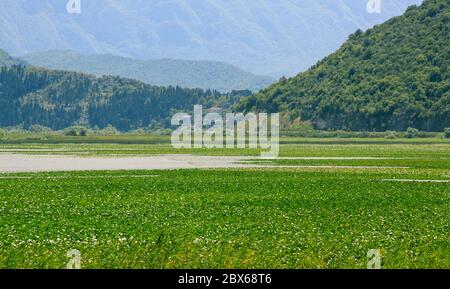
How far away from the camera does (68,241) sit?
36.1 metres

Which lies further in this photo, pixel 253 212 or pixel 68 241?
pixel 253 212

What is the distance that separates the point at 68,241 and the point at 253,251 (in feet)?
22.3

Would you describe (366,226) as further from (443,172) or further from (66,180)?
(443,172)

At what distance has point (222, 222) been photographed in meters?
42.7

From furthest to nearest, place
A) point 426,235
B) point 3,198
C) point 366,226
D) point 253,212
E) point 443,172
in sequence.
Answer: point 443,172 < point 3,198 < point 253,212 < point 366,226 < point 426,235

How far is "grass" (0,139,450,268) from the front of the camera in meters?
33.2

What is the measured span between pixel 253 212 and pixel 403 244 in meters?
11.8

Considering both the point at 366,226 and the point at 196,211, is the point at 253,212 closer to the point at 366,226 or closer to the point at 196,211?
the point at 196,211

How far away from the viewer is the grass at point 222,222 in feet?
109
